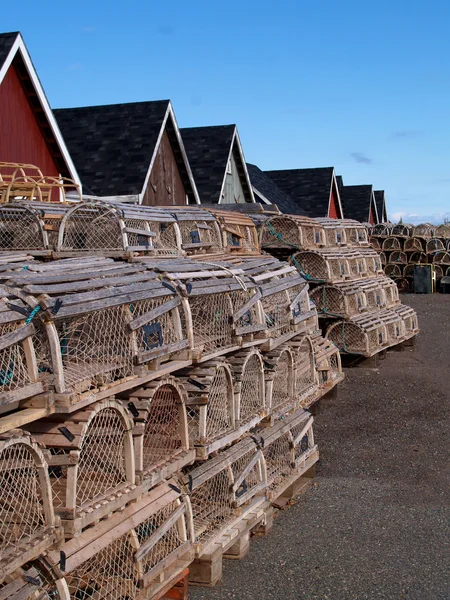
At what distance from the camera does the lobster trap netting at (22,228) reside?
7168 mm

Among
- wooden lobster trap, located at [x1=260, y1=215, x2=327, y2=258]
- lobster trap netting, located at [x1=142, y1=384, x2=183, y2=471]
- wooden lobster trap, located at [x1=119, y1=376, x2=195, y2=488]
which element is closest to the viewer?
wooden lobster trap, located at [x1=119, y1=376, x2=195, y2=488]

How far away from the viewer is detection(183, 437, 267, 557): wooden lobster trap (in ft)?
19.0

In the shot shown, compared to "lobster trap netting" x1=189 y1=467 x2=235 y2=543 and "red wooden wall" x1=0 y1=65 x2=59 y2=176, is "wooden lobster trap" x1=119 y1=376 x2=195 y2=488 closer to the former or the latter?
"lobster trap netting" x1=189 y1=467 x2=235 y2=543

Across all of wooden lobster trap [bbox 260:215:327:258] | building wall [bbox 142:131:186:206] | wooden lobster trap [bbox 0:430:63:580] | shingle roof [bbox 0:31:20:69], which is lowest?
wooden lobster trap [bbox 0:430:63:580]

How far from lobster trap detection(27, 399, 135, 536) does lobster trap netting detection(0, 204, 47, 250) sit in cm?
264

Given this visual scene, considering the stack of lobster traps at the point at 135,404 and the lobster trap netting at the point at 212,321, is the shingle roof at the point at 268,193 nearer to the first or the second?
the stack of lobster traps at the point at 135,404

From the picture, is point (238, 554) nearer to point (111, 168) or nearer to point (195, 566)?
point (195, 566)

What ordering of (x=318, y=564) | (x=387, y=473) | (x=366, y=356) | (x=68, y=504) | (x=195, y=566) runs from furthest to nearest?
1. (x=366, y=356)
2. (x=387, y=473)
3. (x=318, y=564)
4. (x=195, y=566)
5. (x=68, y=504)

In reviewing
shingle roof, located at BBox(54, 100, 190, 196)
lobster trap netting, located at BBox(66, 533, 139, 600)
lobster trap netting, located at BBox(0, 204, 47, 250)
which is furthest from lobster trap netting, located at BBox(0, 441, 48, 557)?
shingle roof, located at BBox(54, 100, 190, 196)

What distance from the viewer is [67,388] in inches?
167

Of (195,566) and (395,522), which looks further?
(395,522)

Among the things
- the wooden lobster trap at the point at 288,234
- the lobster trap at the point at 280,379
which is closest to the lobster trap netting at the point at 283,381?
the lobster trap at the point at 280,379

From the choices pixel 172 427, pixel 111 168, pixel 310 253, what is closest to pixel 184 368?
pixel 172 427

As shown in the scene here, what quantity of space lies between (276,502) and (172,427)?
2159 millimetres
